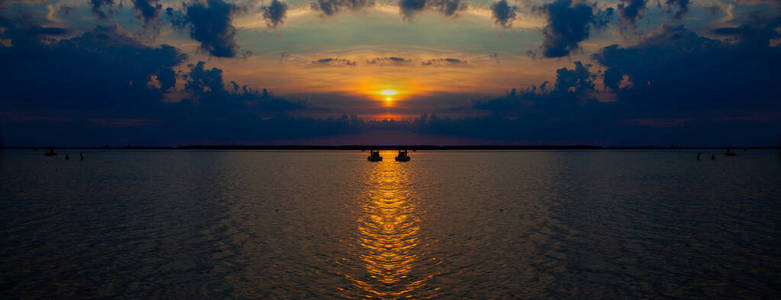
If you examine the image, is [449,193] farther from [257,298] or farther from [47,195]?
[47,195]

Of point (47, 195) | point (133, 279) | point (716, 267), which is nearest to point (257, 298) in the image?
point (133, 279)

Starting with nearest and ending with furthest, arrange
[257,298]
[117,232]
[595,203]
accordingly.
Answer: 1. [257,298]
2. [117,232]
3. [595,203]

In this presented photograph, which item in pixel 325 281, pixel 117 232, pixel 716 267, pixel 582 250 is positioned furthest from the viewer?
pixel 117 232

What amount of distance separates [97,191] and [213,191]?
10104mm

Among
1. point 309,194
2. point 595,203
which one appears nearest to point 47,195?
point 309,194

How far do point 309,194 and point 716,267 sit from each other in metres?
29.4

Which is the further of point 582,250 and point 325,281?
point 582,250

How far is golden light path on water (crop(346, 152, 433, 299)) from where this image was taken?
12.9m

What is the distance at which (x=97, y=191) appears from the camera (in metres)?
41.7

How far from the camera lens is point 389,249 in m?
17.9

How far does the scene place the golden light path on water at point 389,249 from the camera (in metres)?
12.9

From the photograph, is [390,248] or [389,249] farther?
[390,248]

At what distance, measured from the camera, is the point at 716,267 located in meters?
15.2

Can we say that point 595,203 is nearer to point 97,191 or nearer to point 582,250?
point 582,250
